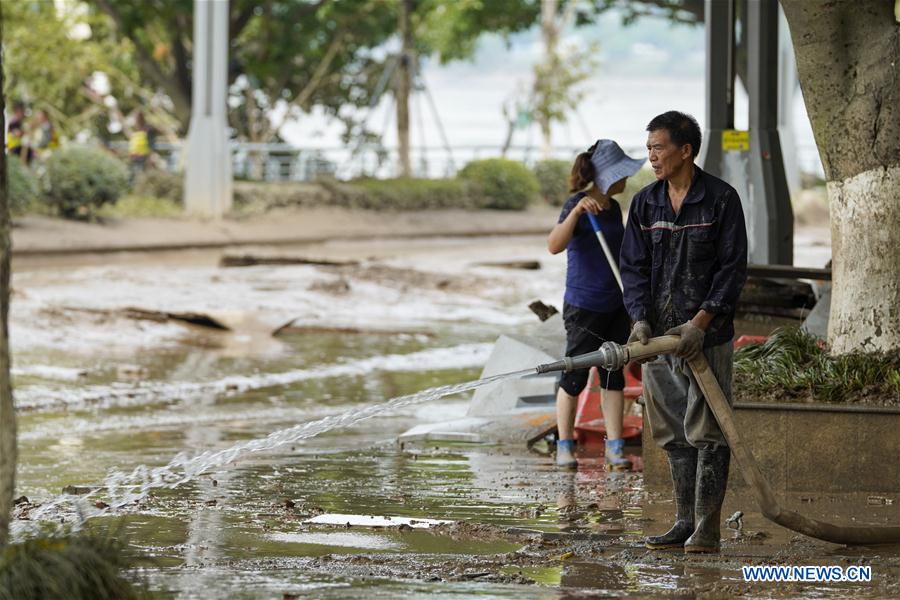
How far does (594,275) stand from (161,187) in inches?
1002

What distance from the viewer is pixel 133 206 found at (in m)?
31.1

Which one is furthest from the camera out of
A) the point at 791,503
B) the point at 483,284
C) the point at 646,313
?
the point at 483,284

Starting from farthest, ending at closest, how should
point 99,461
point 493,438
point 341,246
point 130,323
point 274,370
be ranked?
1. point 341,246
2. point 130,323
3. point 274,370
4. point 493,438
5. point 99,461

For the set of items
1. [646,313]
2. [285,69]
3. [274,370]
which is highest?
[285,69]

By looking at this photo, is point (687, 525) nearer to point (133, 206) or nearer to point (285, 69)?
point (133, 206)

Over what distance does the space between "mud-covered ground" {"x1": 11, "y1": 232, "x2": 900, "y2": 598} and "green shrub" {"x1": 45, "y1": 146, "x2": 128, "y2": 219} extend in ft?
31.5

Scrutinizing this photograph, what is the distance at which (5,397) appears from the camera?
4.86 m

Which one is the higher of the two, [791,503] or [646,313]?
[646,313]

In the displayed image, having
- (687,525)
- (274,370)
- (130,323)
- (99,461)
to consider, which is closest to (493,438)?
(99,461)

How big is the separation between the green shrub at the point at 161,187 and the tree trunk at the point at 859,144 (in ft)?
83.9

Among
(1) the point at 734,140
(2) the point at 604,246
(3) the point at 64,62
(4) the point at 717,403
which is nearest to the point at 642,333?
(4) the point at 717,403

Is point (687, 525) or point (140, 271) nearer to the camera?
point (687, 525)

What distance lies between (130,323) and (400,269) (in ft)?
23.8

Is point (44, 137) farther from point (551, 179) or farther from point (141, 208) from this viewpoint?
point (551, 179)
